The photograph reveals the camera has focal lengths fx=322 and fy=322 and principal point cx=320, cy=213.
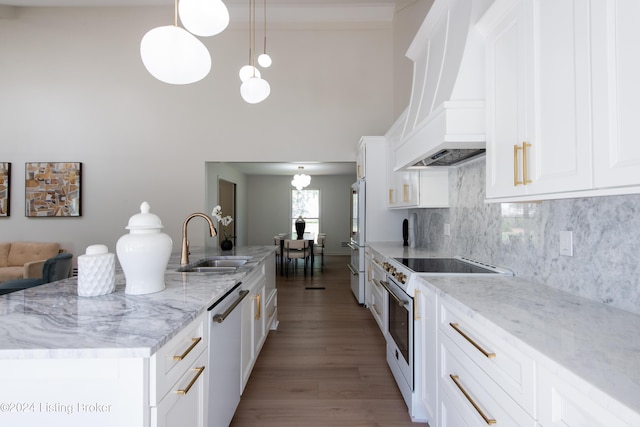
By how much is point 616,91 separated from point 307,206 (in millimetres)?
9461

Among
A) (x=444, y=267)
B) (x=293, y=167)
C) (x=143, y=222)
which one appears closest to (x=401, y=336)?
(x=444, y=267)

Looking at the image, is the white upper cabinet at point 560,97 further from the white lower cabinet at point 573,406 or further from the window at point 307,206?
the window at point 307,206

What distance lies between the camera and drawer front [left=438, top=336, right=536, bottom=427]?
40.5 inches

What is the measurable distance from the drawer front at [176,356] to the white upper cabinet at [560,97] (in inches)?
56.0

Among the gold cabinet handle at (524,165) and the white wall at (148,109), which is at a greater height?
the white wall at (148,109)

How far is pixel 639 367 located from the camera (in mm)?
767

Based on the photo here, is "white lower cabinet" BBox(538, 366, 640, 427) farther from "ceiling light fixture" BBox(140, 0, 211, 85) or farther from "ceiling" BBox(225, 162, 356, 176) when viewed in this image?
"ceiling" BBox(225, 162, 356, 176)

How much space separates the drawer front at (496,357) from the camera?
0.93m

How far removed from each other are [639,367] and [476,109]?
1261 mm

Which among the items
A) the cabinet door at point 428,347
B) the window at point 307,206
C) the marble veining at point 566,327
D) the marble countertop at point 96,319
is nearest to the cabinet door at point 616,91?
the marble veining at point 566,327

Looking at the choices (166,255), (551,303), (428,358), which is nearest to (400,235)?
(428,358)

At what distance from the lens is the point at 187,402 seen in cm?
118

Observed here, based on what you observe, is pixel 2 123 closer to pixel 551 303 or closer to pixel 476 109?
pixel 476 109

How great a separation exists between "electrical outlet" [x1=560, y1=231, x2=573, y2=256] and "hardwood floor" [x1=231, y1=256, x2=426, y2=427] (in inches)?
52.2
